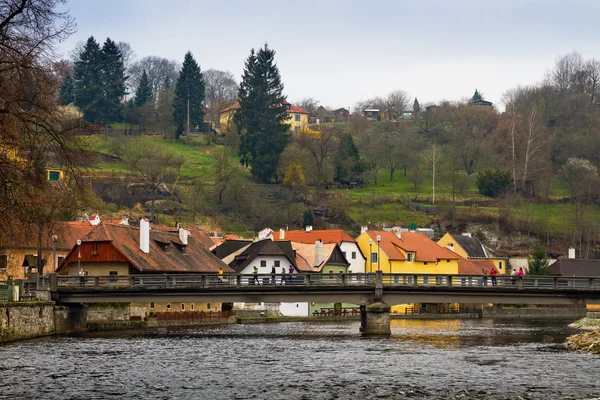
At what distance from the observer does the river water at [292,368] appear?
1344 inches

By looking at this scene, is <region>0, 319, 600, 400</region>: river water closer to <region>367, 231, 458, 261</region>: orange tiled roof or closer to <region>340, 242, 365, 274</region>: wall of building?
<region>340, 242, 365, 274</region>: wall of building

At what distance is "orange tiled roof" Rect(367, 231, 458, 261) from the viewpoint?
385 feet

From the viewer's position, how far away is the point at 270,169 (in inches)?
6245

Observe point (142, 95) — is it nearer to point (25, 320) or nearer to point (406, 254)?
point (406, 254)

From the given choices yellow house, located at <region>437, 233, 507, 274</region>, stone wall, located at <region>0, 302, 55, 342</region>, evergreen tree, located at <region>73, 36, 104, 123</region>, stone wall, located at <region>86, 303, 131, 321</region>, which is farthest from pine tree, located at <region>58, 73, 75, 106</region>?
stone wall, located at <region>0, 302, 55, 342</region>

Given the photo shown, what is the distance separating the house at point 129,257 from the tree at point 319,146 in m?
69.5

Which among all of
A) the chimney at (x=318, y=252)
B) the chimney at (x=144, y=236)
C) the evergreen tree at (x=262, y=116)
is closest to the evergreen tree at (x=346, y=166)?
the evergreen tree at (x=262, y=116)

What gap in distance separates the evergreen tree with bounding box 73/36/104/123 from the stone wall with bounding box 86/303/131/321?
3958 inches

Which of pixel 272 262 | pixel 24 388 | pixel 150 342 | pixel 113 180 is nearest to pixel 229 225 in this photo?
pixel 113 180

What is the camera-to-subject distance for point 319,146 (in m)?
163

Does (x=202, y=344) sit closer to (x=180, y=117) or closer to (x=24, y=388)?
(x=24, y=388)

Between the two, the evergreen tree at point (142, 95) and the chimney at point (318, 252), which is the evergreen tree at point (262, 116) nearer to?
the evergreen tree at point (142, 95)

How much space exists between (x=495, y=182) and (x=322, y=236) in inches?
1796

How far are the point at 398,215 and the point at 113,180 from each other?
40423mm
